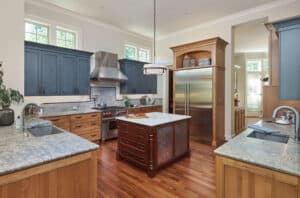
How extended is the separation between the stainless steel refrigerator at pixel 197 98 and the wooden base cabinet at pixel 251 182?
3153 millimetres

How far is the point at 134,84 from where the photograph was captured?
18.9ft

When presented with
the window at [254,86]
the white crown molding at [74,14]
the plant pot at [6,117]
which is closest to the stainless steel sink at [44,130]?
the plant pot at [6,117]

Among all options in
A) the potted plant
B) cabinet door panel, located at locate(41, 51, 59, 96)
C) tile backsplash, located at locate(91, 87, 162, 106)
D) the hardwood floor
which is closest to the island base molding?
the hardwood floor

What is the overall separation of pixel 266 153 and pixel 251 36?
607 cm

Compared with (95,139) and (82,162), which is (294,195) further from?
(95,139)

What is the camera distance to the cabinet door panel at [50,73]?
383cm

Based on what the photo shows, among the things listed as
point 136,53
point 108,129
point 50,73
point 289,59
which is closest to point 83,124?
point 108,129

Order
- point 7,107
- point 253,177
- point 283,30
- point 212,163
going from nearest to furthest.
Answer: point 253,177 → point 283,30 → point 7,107 → point 212,163

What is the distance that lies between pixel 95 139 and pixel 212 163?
2.85m

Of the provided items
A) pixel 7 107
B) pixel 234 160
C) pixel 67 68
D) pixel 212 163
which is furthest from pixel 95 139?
→ pixel 234 160

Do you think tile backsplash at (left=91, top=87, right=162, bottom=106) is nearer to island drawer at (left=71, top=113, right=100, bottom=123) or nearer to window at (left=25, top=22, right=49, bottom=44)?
island drawer at (left=71, top=113, right=100, bottom=123)

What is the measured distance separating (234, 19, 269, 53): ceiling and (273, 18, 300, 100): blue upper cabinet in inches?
136

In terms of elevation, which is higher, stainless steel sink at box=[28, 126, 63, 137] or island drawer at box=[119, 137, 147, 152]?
stainless steel sink at box=[28, 126, 63, 137]

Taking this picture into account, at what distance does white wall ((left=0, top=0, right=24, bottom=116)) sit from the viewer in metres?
2.40
